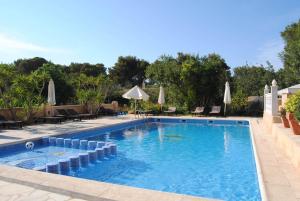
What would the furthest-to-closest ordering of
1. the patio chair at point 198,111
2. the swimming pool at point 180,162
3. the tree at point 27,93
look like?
1. the patio chair at point 198,111
2. the tree at point 27,93
3. the swimming pool at point 180,162

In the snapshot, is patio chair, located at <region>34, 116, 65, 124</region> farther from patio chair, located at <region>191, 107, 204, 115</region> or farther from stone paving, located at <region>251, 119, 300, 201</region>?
stone paving, located at <region>251, 119, 300, 201</region>

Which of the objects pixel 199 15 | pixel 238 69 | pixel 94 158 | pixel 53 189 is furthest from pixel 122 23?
pixel 238 69

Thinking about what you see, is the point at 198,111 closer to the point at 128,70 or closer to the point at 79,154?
the point at 79,154

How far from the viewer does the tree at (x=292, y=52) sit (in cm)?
2067

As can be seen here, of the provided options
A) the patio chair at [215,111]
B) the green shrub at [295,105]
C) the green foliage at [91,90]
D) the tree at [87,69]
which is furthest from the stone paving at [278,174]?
the tree at [87,69]

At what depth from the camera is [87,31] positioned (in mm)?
19484

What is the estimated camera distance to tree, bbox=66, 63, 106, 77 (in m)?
50.1

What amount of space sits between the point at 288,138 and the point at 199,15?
11847 mm

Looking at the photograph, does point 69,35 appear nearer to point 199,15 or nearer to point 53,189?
point 199,15

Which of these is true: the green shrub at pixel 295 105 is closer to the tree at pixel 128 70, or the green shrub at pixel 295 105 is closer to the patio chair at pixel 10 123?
the patio chair at pixel 10 123

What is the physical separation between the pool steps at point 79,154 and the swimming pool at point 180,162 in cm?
24

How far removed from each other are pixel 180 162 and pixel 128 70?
132ft

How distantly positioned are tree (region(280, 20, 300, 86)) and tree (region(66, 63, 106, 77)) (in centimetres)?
3143

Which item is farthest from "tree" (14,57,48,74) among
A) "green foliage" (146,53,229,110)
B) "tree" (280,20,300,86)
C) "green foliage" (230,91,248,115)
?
"tree" (280,20,300,86)
